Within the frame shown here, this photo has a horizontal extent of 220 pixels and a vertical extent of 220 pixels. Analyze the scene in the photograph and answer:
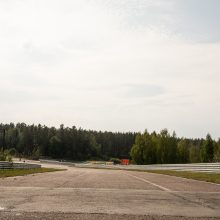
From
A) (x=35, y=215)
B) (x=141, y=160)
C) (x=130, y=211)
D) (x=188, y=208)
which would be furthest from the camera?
(x=141, y=160)

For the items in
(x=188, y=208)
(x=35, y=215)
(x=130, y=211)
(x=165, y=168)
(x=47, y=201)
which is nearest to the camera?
(x=35, y=215)

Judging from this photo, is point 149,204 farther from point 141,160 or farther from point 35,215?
point 141,160

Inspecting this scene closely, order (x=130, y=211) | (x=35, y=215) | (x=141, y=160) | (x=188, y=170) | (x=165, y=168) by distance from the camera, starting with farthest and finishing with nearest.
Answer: (x=141, y=160) → (x=165, y=168) → (x=188, y=170) → (x=130, y=211) → (x=35, y=215)

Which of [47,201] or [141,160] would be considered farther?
[141,160]

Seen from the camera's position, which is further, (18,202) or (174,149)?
(174,149)

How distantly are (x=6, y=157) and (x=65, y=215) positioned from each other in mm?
56339

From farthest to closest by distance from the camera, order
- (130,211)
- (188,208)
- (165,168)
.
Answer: (165,168) < (188,208) < (130,211)

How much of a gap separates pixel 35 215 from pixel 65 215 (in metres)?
0.57

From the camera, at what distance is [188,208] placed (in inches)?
431

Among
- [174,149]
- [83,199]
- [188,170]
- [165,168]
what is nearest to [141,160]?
[174,149]

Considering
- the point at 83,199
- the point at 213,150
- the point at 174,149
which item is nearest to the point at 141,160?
the point at 174,149

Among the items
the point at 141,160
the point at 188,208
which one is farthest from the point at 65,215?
the point at 141,160

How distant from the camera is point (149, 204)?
11.6 meters

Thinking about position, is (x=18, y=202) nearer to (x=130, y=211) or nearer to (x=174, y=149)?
(x=130, y=211)
